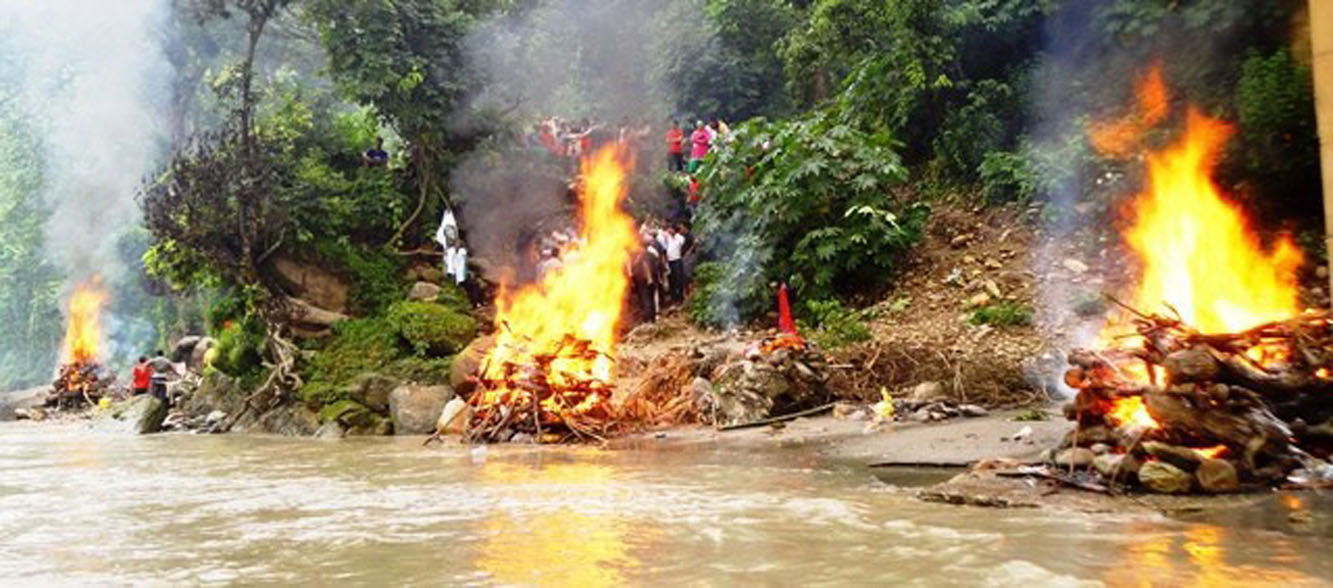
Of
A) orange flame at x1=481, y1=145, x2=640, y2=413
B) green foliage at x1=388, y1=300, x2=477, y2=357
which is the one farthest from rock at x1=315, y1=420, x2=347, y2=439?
orange flame at x1=481, y1=145, x2=640, y2=413

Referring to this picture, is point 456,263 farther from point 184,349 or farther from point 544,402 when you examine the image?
point 184,349

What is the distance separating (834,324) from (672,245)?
16.1 ft

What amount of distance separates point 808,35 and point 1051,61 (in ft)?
17.2

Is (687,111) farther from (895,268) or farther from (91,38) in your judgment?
(91,38)

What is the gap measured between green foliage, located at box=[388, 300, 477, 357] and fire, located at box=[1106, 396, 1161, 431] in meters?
11.6

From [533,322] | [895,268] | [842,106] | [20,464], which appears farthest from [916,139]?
[20,464]

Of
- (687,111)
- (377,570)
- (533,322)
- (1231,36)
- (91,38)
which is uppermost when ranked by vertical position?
(91,38)

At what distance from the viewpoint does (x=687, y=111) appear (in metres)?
24.1

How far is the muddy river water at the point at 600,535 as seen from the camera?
394 cm

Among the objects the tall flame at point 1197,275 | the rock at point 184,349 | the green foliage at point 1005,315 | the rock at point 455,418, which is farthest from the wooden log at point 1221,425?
the rock at point 184,349

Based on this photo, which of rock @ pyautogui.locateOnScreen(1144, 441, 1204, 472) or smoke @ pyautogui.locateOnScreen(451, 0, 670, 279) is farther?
smoke @ pyautogui.locateOnScreen(451, 0, 670, 279)

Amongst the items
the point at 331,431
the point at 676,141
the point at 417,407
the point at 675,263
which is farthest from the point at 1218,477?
the point at 676,141

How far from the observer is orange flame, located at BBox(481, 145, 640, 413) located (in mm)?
12078

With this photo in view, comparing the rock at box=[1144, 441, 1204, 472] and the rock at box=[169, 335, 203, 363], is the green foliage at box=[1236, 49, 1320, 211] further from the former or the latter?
the rock at box=[169, 335, 203, 363]
